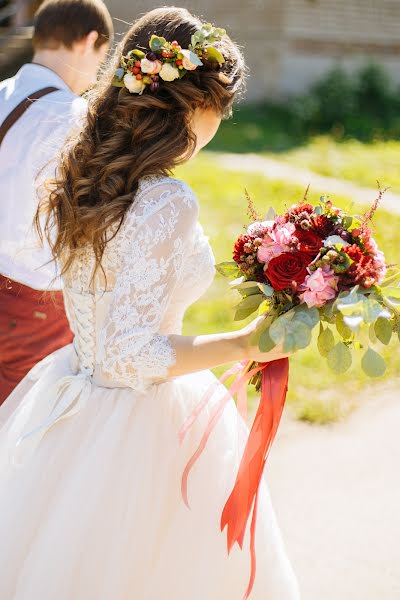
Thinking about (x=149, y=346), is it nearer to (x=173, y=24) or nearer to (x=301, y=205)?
(x=301, y=205)

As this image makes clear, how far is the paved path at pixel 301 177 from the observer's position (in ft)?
31.5

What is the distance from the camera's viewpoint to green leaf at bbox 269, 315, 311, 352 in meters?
2.23

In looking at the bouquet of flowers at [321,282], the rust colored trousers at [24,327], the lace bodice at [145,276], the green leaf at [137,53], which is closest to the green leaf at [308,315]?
the bouquet of flowers at [321,282]

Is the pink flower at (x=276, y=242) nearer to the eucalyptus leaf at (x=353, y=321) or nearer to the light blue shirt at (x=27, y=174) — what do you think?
the eucalyptus leaf at (x=353, y=321)

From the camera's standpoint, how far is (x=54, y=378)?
8.87 feet

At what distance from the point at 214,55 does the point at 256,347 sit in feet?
2.60

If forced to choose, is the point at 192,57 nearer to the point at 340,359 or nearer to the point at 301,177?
the point at 340,359

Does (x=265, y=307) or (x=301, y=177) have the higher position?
(x=265, y=307)

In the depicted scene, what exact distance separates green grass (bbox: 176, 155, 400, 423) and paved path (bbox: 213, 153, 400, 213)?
26 centimetres

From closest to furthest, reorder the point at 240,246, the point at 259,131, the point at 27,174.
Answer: the point at 240,246, the point at 27,174, the point at 259,131

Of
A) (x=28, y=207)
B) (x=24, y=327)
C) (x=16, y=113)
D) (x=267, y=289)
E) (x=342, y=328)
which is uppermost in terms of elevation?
(x=16, y=113)

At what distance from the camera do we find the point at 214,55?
2.36 meters

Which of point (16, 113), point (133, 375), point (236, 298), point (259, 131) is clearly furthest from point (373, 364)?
point (259, 131)

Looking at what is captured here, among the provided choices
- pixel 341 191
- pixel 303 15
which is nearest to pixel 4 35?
pixel 303 15
